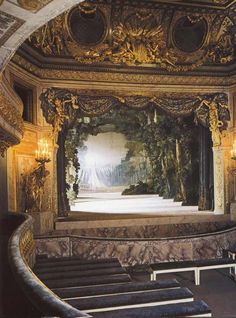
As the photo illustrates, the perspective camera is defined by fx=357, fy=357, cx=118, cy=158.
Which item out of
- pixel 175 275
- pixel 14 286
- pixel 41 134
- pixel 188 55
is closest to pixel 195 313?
pixel 14 286

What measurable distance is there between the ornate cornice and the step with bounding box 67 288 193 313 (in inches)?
262

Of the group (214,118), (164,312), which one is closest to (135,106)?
(214,118)

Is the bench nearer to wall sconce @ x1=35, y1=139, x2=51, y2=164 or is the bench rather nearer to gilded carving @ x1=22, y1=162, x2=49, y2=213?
gilded carving @ x1=22, y1=162, x2=49, y2=213

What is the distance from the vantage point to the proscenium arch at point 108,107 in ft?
31.8

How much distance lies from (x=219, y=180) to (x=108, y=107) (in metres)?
4.08

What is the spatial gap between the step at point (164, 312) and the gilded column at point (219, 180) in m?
7.44

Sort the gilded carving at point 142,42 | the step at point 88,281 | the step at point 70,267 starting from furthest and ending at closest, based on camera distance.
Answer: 1. the gilded carving at point 142,42
2. the step at point 70,267
3. the step at point 88,281

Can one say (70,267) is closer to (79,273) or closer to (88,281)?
(79,273)

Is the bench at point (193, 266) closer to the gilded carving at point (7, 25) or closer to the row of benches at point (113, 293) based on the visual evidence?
the row of benches at point (113, 293)

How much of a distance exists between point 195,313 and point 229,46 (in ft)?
28.7

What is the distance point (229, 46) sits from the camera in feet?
34.0

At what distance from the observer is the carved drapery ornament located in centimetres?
968

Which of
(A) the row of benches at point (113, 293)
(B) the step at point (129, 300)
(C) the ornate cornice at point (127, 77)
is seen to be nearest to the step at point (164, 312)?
(A) the row of benches at point (113, 293)

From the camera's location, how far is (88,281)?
4812 mm
